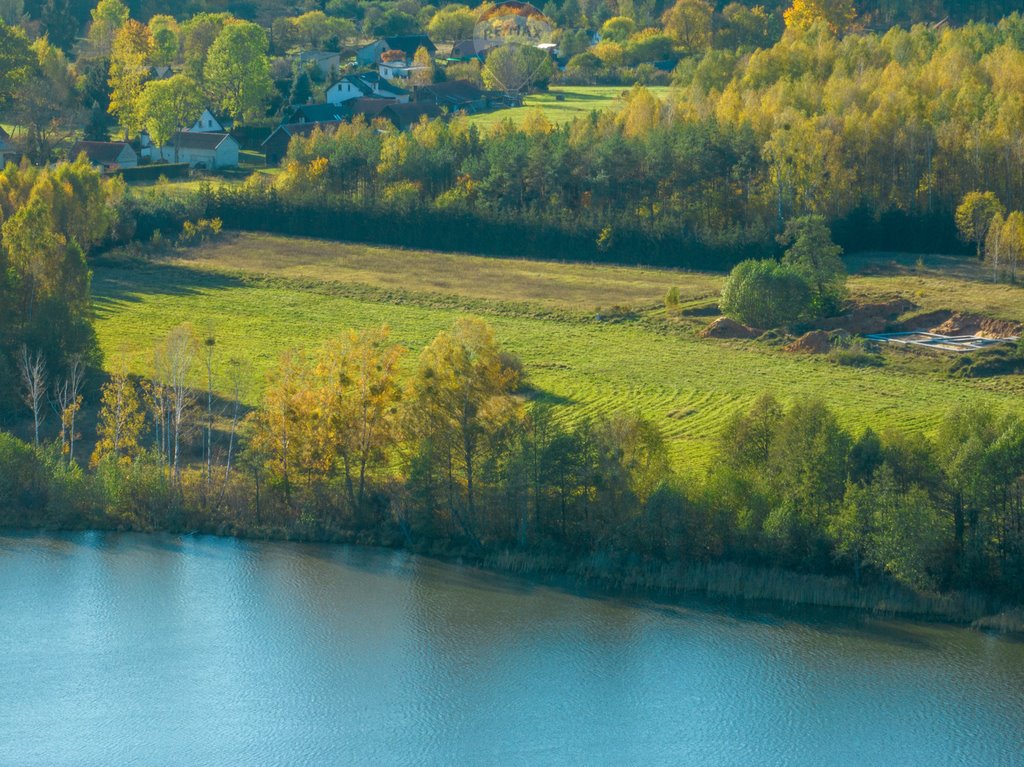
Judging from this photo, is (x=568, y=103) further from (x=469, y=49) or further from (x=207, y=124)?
(x=207, y=124)

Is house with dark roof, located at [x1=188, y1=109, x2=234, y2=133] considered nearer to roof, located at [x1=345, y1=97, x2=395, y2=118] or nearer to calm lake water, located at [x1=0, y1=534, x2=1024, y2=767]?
roof, located at [x1=345, y1=97, x2=395, y2=118]

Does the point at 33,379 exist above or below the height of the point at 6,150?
below

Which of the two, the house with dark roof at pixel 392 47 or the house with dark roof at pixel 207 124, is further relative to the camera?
the house with dark roof at pixel 392 47

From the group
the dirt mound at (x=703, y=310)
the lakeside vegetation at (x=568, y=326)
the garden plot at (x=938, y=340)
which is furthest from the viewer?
the dirt mound at (x=703, y=310)

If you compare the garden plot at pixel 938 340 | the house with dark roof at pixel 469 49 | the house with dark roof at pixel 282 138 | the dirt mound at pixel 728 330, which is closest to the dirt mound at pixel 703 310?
the dirt mound at pixel 728 330

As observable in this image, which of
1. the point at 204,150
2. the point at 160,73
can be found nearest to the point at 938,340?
the point at 204,150

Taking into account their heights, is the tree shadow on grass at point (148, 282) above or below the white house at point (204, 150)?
below

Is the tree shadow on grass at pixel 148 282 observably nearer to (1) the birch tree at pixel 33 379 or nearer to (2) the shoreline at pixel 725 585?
(1) the birch tree at pixel 33 379

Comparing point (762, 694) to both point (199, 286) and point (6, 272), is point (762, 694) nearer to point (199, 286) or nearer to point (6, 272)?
point (6, 272)
